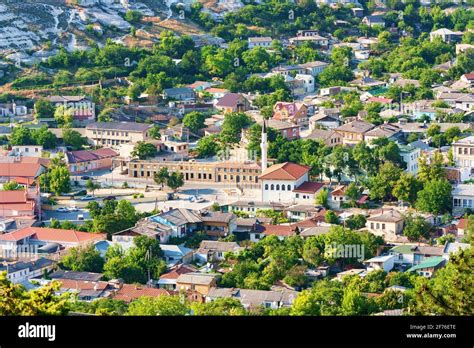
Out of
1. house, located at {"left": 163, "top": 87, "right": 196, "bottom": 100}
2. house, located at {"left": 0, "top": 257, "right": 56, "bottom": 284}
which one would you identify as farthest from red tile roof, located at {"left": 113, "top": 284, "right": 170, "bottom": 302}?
house, located at {"left": 163, "top": 87, "right": 196, "bottom": 100}

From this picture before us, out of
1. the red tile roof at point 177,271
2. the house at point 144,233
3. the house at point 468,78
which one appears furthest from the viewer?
the house at point 468,78

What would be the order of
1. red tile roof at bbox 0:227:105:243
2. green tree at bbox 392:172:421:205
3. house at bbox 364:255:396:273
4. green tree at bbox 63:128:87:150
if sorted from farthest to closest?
1. green tree at bbox 63:128:87:150
2. green tree at bbox 392:172:421:205
3. red tile roof at bbox 0:227:105:243
4. house at bbox 364:255:396:273

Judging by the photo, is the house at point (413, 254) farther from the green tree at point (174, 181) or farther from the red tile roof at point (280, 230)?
the green tree at point (174, 181)

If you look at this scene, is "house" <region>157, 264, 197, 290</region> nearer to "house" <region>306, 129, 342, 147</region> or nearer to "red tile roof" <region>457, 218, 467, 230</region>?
"red tile roof" <region>457, 218, 467, 230</region>

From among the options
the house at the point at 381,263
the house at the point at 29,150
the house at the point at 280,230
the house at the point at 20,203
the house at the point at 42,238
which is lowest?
the house at the point at 381,263

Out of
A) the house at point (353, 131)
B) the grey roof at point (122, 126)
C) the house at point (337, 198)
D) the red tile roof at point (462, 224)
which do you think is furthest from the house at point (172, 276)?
the grey roof at point (122, 126)
